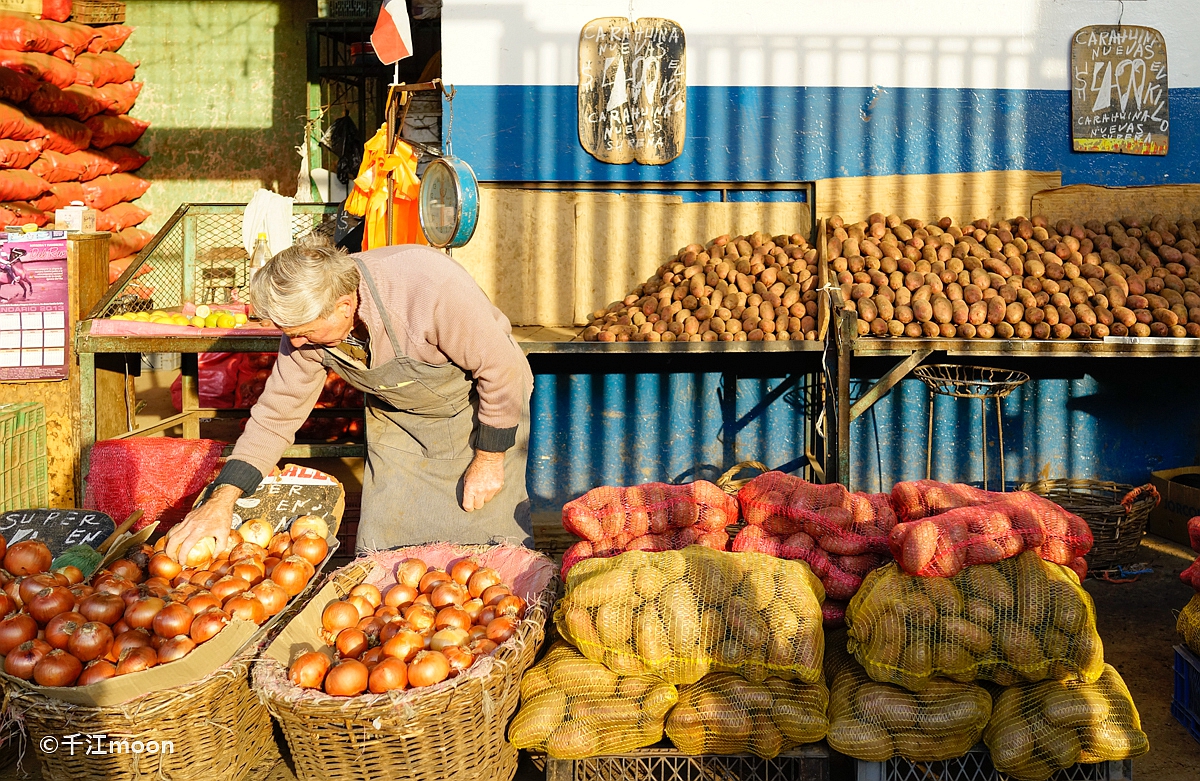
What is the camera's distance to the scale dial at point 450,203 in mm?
5279

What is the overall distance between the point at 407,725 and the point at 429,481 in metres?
1.28

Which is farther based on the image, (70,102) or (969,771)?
(70,102)

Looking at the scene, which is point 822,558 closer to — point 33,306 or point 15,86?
point 33,306

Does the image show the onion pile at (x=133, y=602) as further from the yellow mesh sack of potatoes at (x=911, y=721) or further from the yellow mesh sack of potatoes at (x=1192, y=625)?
the yellow mesh sack of potatoes at (x=1192, y=625)

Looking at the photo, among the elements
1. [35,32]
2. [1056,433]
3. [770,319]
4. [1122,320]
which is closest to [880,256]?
[770,319]

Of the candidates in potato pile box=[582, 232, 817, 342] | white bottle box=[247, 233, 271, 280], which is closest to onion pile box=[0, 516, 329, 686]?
potato pile box=[582, 232, 817, 342]

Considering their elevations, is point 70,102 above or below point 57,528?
above

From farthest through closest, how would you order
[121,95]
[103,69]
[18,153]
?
[121,95], [103,69], [18,153]

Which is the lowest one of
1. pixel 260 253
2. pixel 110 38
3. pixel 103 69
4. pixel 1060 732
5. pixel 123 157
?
pixel 1060 732

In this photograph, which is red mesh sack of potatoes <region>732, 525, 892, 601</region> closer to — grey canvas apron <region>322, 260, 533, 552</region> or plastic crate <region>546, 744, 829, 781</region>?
plastic crate <region>546, 744, 829, 781</region>

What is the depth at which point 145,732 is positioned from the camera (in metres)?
2.60

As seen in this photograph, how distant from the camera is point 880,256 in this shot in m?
5.68

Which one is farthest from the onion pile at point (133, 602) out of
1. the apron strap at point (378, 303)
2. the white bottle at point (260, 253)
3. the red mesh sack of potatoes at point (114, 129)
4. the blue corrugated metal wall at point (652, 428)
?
the red mesh sack of potatoes at point (114, 129)

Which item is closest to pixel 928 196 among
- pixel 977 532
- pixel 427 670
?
pixel 977 532
